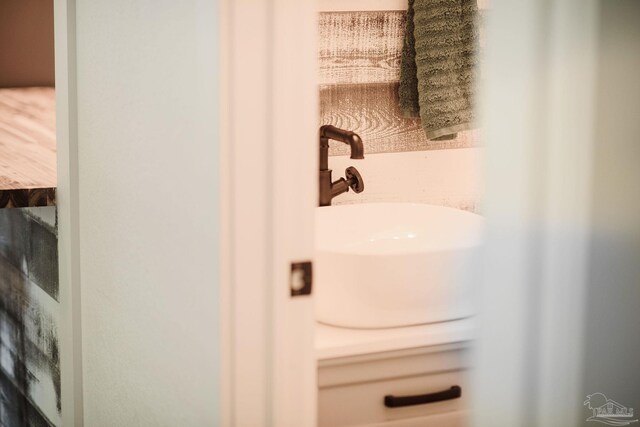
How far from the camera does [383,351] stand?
4.66ft

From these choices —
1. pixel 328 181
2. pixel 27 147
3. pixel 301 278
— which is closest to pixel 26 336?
pixel 27 147

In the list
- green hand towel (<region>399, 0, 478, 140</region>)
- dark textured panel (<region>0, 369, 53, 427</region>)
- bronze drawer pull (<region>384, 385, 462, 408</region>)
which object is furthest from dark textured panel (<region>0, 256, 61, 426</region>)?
green hand towel (<region>399, 0, 478, 140</region>)

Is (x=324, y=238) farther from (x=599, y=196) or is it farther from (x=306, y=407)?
(x=599, y=196)

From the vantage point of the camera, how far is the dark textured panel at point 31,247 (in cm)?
172

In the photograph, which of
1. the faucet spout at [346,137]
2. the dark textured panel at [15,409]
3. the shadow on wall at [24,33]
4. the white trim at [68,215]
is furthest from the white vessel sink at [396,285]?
the shadow on wall at [24,33]

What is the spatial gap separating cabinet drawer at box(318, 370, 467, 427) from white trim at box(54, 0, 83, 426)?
1.75 ft

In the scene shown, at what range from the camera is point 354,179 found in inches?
71.7

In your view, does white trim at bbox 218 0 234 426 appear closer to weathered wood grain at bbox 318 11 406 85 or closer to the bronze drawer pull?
the bronze drawer pull

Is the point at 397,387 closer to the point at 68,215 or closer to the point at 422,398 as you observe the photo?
the point at 422,398

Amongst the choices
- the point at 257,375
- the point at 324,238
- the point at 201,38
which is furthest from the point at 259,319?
the point at 324,238

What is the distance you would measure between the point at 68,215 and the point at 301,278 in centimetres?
72

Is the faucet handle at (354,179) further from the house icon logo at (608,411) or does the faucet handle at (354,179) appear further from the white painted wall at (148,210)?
the house icon logo at (608,411)

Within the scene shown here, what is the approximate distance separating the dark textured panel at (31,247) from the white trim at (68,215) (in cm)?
8

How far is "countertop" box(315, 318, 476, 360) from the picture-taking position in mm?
1396
